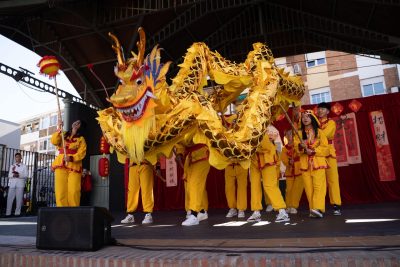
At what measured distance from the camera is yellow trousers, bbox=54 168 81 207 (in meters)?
5.35

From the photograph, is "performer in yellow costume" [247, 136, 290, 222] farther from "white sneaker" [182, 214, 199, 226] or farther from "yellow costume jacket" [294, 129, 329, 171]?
"white sneaker" [182, 214, 199, 226]

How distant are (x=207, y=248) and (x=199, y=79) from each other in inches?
87.3

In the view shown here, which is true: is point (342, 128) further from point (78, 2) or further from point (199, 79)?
point (78, 2)

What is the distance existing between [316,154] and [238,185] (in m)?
1.54

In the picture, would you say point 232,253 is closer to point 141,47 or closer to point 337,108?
point 141,47

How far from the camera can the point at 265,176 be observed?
14.9 feet

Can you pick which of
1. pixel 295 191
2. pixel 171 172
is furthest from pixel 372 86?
pixel 295 191

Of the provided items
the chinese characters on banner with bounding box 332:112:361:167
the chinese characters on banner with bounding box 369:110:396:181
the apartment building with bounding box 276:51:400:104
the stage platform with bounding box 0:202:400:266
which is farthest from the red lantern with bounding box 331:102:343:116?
the apartment building with bounding box 276:51:400:104

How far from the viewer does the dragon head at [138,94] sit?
10.7 feet

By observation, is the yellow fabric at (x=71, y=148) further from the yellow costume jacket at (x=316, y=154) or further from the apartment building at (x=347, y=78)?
the apartment building at (x=347, y=78)

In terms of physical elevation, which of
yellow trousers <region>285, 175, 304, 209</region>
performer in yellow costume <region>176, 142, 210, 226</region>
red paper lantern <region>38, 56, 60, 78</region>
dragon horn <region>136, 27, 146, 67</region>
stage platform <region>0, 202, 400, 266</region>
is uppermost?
red paper lantern <region>38, 56, 60, 78</region>

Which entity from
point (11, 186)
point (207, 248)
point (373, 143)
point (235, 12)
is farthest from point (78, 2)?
point (373, 143)

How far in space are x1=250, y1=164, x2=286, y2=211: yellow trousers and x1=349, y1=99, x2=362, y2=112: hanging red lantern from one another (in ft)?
10.9

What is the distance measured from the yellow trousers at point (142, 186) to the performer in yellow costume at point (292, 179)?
7.31ft
